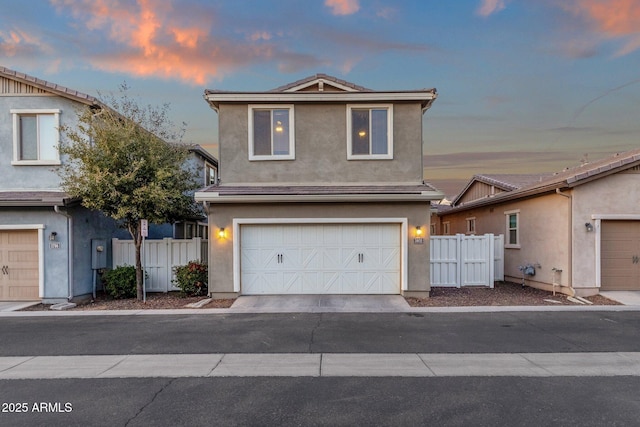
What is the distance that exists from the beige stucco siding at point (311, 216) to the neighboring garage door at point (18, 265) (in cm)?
542

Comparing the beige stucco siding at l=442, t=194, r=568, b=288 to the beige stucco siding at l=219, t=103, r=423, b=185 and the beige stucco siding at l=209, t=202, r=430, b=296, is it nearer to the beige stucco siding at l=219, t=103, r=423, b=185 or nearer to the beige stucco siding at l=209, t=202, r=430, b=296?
the beige stucco siding at l=209, t=202, r=430, b=296

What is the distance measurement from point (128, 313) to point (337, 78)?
9.52m

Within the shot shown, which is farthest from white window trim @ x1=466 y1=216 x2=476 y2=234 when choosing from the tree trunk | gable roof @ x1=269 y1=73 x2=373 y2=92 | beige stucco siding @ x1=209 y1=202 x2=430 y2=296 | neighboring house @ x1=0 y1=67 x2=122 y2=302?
neighboring house @ x1=0 y1=67 x2=122 y2=302

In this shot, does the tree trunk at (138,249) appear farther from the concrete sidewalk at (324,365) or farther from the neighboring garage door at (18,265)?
the concrete sidewalk at (324,365)

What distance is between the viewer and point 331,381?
507 cm

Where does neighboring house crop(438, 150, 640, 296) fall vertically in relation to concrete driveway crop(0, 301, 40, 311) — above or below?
above

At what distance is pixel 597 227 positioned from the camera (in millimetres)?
11180

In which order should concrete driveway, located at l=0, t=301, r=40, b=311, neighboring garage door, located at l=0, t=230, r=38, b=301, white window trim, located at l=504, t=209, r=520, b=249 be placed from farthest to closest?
white window trim, located at l=504, t=209, r=520, b=249
neighboring garage door, located at l=0, t=230, r=38, b=301
concrete driveway, located at l=0, t=301, r=40, b=311

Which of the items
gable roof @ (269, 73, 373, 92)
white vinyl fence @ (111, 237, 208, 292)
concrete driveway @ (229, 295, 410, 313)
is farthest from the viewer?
white vinyl fence @ (111, 237, 208, 292)

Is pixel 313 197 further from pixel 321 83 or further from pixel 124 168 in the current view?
pixel 124 168

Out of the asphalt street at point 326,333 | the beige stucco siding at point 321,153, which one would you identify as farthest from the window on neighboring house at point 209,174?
the asphalt street at point 326,333

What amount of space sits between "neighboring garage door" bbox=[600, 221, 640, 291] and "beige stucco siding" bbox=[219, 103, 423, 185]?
6290 millimetres

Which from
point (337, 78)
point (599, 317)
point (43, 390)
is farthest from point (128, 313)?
point (599, 317)

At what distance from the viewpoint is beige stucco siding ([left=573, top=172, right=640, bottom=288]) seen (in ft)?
36.5
